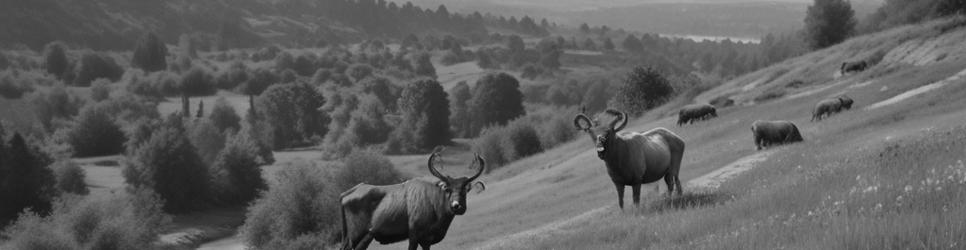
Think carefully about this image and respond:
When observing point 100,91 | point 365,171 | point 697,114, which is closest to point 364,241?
point 697,114

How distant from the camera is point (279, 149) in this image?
153m

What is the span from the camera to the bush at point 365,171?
76.1 metres

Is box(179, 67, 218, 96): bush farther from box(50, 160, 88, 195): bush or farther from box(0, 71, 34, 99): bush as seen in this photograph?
box(50, 160, 88, 195): bush

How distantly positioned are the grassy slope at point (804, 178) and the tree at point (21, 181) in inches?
1893

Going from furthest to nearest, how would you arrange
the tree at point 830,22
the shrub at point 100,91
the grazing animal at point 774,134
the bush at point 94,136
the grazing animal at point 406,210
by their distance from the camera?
the shrub at point 100,91
the bush at point 94,136
the tree at point 830,22
the grazing animal at point 774,134
the grazing animal at point 406,210

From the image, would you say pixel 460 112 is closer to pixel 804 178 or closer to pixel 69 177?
pixel 69 177

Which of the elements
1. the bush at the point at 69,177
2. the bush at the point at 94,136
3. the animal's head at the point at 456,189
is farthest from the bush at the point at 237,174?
the animal's head at the point at 456,189

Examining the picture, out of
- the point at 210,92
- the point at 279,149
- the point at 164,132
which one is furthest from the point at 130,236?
the point at 210,92

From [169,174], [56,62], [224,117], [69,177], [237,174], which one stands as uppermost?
[56,62]

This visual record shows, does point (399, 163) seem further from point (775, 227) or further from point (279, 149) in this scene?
point (775, 227)

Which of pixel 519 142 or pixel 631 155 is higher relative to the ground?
pixel 631 155

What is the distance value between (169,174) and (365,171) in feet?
97.0

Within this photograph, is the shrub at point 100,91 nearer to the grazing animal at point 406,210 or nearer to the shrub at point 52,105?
the shrub at point 52,105

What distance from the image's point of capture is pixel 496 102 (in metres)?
150
